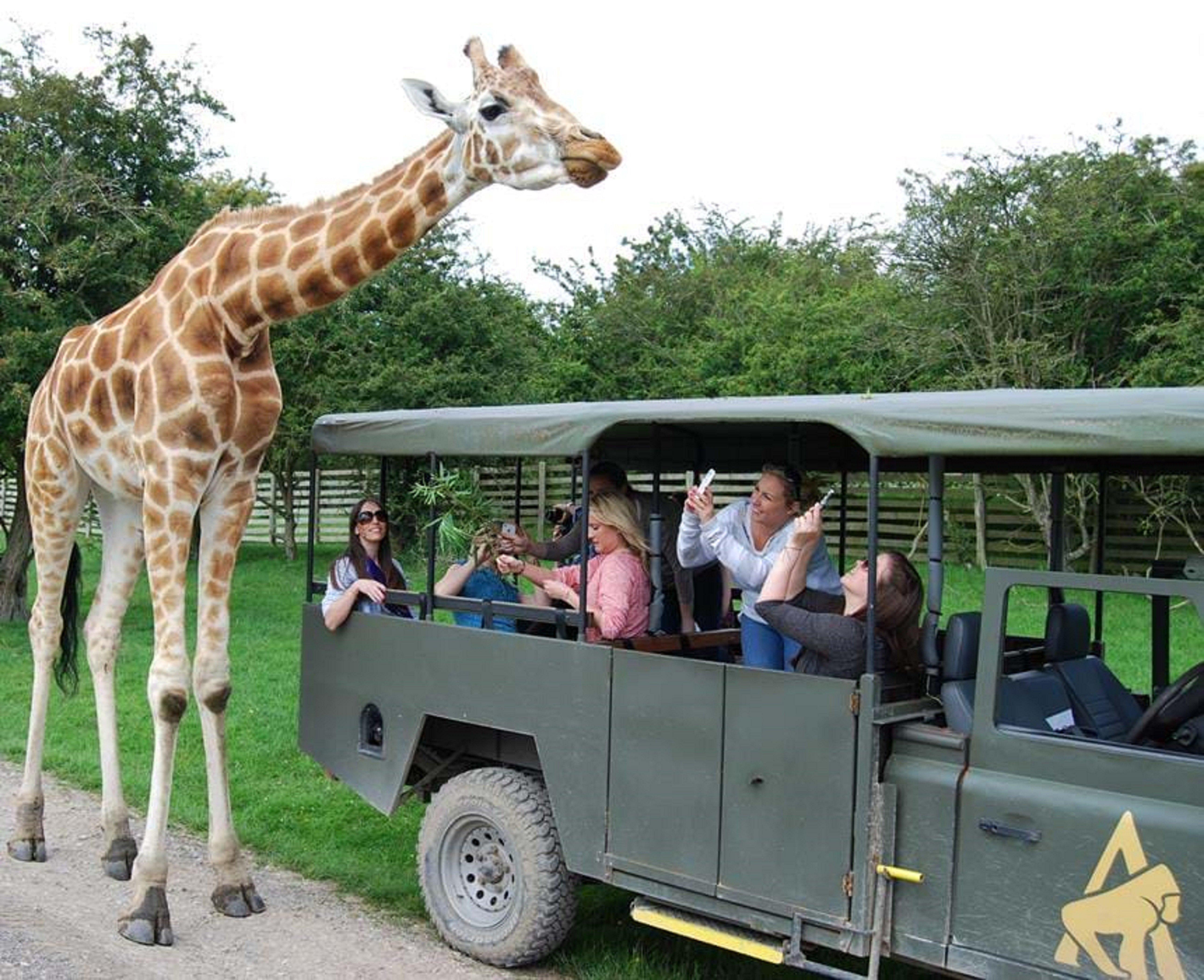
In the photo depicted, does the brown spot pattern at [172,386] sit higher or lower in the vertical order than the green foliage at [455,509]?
higher

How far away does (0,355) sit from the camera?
39.8ft

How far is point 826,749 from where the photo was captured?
13.8ft

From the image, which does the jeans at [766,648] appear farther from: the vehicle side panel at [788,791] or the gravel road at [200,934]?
the gravel road at [200,934]

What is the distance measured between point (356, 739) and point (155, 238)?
28.8 feet

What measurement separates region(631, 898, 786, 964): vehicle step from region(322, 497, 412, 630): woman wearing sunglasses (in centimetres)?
190

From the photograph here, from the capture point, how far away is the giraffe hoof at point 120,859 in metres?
6.38

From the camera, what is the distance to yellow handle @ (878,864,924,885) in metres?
4.02

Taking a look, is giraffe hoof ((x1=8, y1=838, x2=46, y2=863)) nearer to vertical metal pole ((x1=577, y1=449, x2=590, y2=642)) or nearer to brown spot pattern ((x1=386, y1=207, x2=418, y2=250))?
vertical metal pole ((x1=577, y1=449, x2=590, y2=642))

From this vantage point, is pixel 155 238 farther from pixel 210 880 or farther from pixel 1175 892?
pixel 1175 892

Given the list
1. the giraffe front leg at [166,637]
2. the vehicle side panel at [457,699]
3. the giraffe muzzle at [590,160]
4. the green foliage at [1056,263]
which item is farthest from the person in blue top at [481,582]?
the green foliage at [1056,263]

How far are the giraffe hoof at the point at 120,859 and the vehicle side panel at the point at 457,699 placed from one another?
110 centimetres

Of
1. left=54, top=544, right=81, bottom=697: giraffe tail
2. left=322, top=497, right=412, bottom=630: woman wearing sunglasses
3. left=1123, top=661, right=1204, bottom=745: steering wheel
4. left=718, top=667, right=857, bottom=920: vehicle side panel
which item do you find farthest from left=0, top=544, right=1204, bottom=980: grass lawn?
left=1123, top=661, right=1204, bottom=745: steering wheel

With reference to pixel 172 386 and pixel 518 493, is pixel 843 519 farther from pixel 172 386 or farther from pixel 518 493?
pixel 172 386

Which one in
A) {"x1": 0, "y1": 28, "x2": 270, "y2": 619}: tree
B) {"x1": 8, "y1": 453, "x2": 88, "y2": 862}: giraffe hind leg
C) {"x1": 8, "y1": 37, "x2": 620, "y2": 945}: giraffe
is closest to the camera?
{"x1": 8, "y1": 37, "x2": 620, "y2": 945}: giraffe
